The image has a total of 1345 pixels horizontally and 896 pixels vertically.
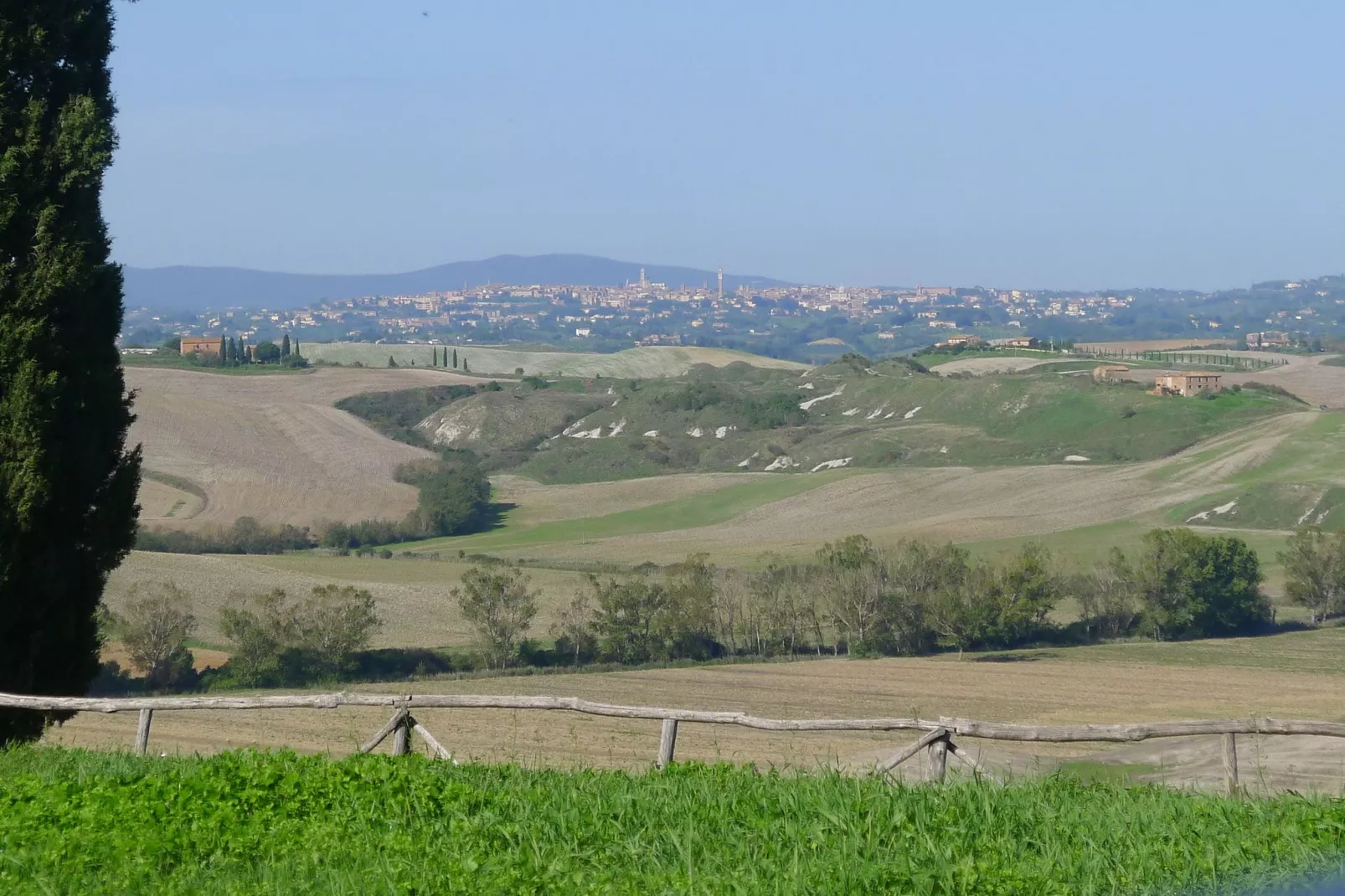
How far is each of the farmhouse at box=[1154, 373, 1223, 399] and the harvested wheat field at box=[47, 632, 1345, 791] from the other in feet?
192

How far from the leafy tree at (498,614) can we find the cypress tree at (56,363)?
24.0 m

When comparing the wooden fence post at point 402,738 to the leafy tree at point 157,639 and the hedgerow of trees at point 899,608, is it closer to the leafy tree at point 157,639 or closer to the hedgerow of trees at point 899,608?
the leafy tree at point 157,639

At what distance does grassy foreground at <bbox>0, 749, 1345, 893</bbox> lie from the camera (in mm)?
5930

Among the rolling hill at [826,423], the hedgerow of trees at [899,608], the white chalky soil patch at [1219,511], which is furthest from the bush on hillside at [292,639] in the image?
the rolling hill at [826,423]

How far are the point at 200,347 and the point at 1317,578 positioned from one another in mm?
100433

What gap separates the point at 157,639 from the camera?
33469 millimetres

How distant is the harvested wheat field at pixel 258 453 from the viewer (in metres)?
65.9

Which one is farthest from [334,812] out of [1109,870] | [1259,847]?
[1259,847]

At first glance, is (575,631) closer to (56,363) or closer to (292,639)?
(292,639)

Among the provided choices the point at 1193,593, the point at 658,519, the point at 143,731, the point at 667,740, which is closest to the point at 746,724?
the point at 667,740

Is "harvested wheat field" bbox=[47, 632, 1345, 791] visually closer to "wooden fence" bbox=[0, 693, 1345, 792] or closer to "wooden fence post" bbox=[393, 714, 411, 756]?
"wooden fence" bbox=[0, 693, 1345, 792]

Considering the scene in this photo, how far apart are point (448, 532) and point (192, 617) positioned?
110 feet

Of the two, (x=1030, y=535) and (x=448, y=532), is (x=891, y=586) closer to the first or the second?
(x=1030, y=535)

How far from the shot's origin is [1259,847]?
20.3 ft
